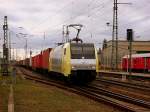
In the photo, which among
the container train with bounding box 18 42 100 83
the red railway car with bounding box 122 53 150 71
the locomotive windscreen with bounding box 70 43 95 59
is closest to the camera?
the container train with bounding box 18 42 100 83

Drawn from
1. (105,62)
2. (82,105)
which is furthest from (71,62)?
Result: (105,62)

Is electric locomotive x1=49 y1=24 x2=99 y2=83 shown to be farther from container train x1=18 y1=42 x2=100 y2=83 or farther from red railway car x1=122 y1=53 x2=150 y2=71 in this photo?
red railway car x1=122 y1=53 x2=150 y2=71

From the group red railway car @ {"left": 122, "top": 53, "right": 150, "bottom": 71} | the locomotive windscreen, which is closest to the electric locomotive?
the locomotive windscreen

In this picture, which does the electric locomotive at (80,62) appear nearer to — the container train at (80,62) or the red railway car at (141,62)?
the container train at (80,62)

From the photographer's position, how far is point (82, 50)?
30.2 metres

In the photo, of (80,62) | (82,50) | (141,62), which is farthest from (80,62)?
(141,62)

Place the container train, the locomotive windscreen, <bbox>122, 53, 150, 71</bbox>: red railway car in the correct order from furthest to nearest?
<bbox>122, 53, 150, 71</bbox>: red railway car
the locomotive windscreen
the container train

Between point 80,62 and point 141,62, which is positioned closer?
point 80,62

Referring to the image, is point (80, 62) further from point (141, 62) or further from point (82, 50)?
point (141, 62)

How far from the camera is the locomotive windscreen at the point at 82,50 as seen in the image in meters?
29.8

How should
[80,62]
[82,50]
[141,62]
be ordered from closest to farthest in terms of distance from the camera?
[80,62]
[82,50]
[141,62]

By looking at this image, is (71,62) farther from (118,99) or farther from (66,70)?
(118,99)

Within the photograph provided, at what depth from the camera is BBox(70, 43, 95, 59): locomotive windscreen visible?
29.8 meters

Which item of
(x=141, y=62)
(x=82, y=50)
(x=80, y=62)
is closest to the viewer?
(x=80, y=62)
